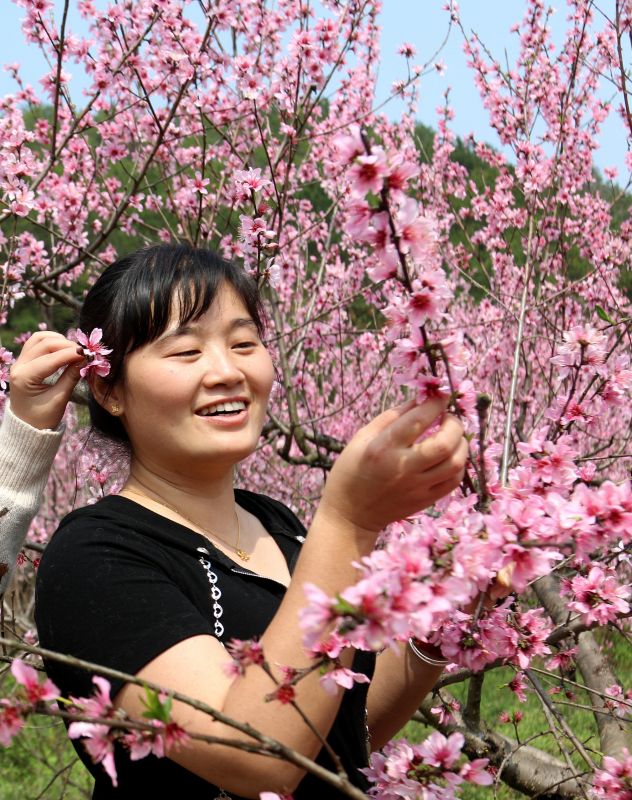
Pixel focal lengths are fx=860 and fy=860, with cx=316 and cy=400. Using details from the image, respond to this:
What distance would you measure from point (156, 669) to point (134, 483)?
0.55 metres

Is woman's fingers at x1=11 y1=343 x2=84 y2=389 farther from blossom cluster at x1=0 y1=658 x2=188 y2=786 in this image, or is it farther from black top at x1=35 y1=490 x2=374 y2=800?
blossom cluster at x1=0 y1=658 x2=188 y2=786

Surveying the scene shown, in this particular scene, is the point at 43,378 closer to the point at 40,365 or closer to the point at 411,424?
the point at 40,365

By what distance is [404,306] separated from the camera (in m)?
1.08

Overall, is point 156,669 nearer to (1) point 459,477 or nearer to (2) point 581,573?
(1) point 459,477

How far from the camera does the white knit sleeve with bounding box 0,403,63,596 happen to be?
63.2 inches

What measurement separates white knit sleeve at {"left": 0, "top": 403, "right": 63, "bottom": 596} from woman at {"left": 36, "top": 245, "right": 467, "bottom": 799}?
152 mm

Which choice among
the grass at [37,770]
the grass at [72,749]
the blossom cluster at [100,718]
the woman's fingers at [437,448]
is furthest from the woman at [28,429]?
the grass at [37,770]

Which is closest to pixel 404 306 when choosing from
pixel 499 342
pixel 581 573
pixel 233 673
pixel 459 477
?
pixel 459 477

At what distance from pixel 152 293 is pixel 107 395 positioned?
238mm

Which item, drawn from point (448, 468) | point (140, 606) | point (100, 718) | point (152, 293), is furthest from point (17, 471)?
point (448, 468)

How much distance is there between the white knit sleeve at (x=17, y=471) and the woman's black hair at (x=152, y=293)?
0.17 meters

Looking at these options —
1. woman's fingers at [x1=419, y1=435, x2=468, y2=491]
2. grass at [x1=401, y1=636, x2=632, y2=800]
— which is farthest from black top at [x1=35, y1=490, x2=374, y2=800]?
grass at [x1=401, y1=636, x2=632, y2=800]

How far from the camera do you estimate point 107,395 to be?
1.69 meters

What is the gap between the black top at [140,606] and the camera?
120 centimetres
